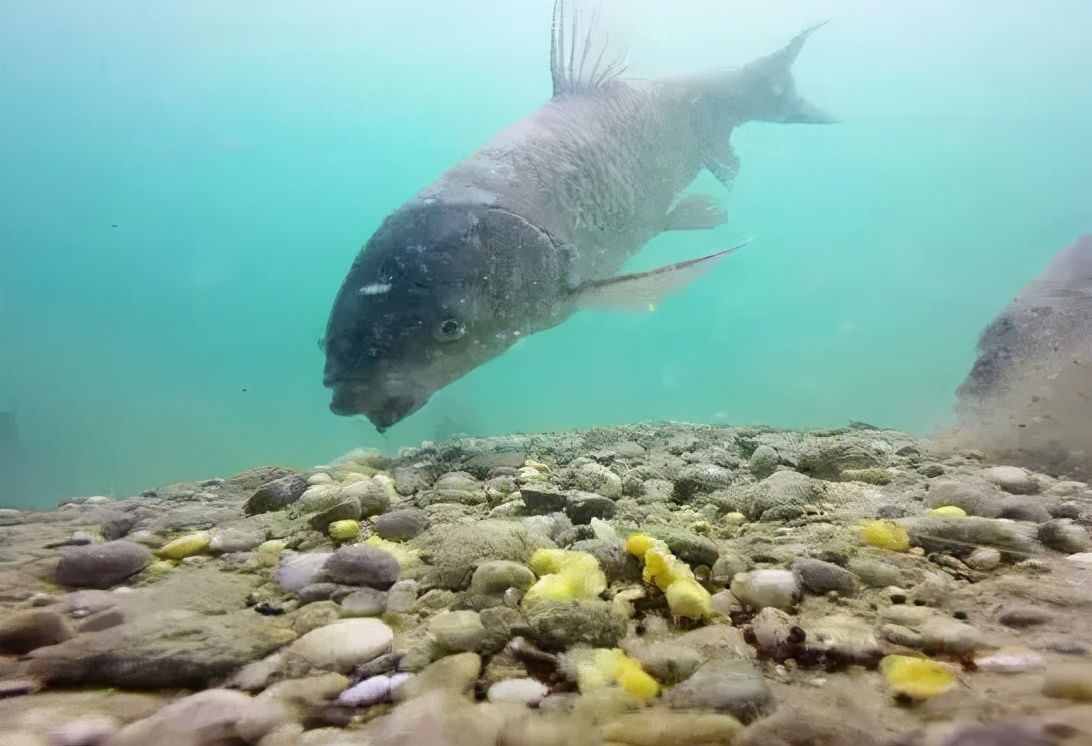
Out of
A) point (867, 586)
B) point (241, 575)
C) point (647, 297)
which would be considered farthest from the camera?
point (647, 297)

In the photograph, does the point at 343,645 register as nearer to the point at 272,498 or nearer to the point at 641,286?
the point at 272,498

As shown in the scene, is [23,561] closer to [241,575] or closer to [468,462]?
[241,575]

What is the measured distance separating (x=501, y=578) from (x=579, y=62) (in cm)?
508

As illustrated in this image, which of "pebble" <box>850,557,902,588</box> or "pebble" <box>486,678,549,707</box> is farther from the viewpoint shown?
"pebble" <box>850,557,902,588</box>

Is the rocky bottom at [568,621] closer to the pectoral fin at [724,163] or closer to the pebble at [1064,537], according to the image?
the pebble at [1064,537]

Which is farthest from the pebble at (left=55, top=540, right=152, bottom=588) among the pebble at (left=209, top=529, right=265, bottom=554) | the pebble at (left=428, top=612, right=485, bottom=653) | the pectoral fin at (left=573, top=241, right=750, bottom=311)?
the pectoral fin at (left=573, top=241, right=750, bottom=311)

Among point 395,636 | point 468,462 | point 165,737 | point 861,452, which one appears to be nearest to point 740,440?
point 861,452

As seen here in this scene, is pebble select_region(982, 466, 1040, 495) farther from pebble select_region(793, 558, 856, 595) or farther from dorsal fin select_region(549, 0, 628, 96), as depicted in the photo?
dorsal fin select_region(549, 0, 628, 96)

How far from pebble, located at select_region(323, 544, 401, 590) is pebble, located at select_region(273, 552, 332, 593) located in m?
0.04

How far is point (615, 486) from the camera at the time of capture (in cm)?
274

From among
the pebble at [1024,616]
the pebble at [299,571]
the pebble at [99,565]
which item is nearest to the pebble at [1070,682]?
the pebble at [1024,616]

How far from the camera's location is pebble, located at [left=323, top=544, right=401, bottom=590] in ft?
5.64

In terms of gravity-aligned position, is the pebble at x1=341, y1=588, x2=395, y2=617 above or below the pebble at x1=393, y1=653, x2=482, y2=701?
above

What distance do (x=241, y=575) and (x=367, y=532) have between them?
0.47m
